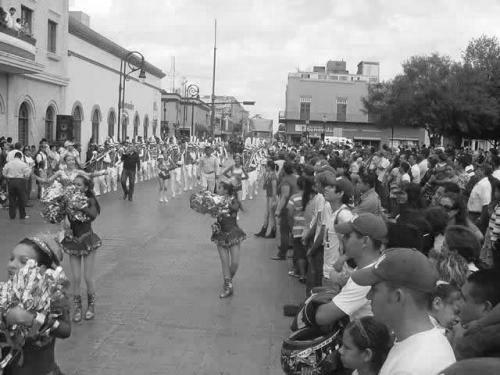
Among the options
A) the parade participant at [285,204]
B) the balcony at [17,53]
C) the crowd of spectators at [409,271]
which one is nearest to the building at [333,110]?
the balcony at [17,53]

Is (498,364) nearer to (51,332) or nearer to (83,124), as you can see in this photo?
(51,332)

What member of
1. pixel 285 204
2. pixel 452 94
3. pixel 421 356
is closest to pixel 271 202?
pixel 285 204

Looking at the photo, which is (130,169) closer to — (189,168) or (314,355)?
(189,168)

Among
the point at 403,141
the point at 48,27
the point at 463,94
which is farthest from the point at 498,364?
the point at 403,141

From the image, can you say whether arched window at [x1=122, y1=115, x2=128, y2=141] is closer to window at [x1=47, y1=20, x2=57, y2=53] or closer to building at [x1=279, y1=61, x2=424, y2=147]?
window at [x1=47, y1=20, x2=57, y2=53]

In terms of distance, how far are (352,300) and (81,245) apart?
4.17 m

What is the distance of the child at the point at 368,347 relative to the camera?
275 centimetres

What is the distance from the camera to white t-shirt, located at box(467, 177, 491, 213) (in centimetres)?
892

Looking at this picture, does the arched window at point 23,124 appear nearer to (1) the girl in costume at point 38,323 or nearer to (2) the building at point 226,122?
(1) the girl in costume at point 38,323

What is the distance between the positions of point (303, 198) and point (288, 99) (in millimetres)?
61792

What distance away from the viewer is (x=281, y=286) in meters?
8.73

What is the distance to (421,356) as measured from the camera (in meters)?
2.29

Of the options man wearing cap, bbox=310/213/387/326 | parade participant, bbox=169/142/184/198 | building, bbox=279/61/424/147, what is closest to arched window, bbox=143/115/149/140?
parade participant, bbox=169/142/184/198

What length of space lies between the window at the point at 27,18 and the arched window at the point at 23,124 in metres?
3.10
